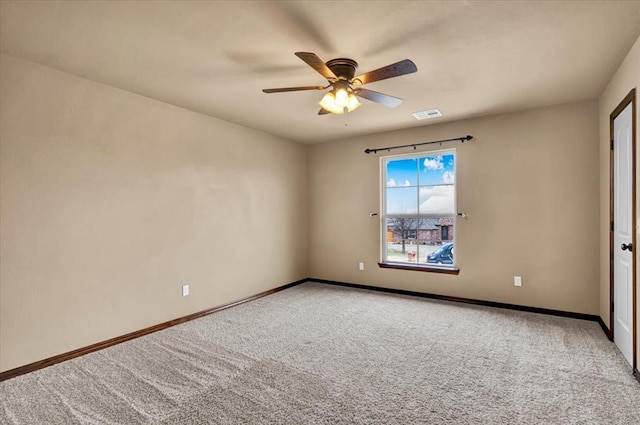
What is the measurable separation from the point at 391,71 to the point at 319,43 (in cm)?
57

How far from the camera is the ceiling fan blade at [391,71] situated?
7.20ft

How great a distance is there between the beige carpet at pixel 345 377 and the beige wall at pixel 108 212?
0.35 meters

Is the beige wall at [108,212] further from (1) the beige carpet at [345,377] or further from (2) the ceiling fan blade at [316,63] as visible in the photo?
(2) the ceiling fan blade at [316,63]

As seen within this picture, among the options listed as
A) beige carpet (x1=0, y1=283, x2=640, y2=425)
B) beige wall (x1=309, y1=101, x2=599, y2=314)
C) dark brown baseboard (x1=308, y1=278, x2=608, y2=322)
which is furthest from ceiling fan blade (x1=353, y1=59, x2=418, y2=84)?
dark brown baseboard (x1=308, y1=278, x2=608, y2=322)

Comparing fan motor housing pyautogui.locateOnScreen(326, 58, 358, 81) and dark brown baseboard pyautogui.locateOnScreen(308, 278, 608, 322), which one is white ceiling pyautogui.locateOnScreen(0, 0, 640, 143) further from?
dark brown baseboard pyautogui.locateOnScreen(308, 278, 608, 322)

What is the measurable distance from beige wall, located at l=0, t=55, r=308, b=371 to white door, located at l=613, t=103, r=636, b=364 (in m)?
4.01

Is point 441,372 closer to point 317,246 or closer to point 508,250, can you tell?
Answer: point 508,250

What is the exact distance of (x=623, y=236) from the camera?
2832 millimetres

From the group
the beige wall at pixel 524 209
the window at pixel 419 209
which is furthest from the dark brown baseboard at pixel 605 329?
the window at pixel 419 209

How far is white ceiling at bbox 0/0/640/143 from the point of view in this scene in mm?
2043

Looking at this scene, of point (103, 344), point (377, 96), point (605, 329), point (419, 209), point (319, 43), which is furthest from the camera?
point (419, 209)

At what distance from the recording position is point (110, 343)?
3129 mm

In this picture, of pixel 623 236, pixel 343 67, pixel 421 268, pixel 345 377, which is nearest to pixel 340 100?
pixel 343 67

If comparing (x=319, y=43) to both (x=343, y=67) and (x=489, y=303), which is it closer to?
(x=343, y=67)
